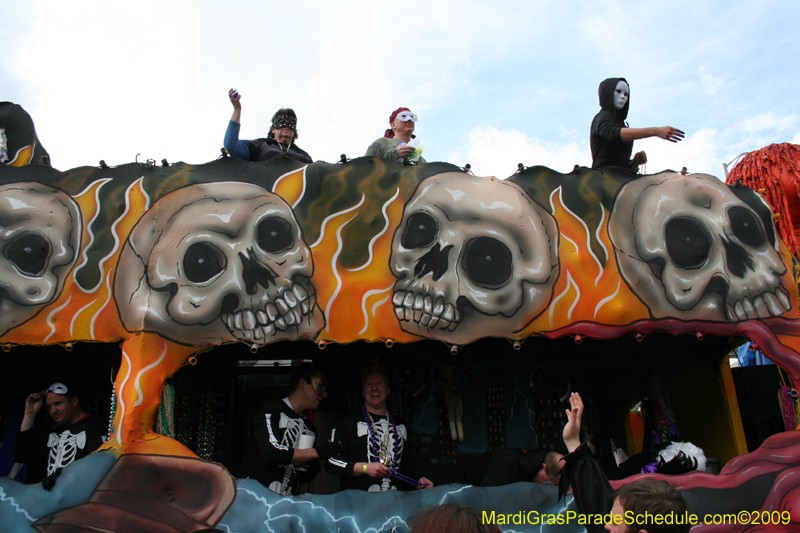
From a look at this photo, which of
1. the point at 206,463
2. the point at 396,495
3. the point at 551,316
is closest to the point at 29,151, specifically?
the point at 206,463

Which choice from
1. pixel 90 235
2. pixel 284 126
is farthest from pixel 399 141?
pixel 90 235

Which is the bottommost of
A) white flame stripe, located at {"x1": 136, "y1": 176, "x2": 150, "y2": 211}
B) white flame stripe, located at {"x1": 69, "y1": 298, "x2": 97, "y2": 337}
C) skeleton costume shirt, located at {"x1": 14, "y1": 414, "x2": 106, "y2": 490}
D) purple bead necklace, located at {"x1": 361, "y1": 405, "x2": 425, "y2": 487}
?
purple bead necklace, located at {"x1": 361, "y1": 405, "x2": 425, "y2": 487}

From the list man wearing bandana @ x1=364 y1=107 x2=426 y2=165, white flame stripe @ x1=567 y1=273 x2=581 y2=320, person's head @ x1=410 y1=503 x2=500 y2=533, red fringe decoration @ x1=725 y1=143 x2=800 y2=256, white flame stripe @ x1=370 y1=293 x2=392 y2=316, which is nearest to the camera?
person's head @ x1=410 y1=503 x2=500 y2=533

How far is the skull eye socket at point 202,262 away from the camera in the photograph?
3410mm

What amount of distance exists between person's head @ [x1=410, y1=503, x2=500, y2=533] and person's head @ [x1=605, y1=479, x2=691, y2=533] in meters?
0.55

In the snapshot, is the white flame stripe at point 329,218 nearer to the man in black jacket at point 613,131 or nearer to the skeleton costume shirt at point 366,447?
the skeleton costume shirt at point 366,447

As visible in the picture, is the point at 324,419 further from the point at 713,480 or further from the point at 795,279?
the point at 795,279

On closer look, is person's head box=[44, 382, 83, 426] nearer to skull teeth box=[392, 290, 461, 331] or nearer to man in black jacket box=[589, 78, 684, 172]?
skull teeth box=[392, 290, 461, 331]

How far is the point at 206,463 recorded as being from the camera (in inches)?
125

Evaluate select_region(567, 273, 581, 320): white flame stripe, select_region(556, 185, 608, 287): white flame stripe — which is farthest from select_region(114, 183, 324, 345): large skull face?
select_region(556, 185, 608, 287): white flame stripe

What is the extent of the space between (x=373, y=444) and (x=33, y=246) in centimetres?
235

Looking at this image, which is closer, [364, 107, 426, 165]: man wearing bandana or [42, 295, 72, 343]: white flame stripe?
[42, 295, 72, 343]: white flame stripe

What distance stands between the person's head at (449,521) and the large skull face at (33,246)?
2786mm

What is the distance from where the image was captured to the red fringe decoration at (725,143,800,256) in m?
4.39
